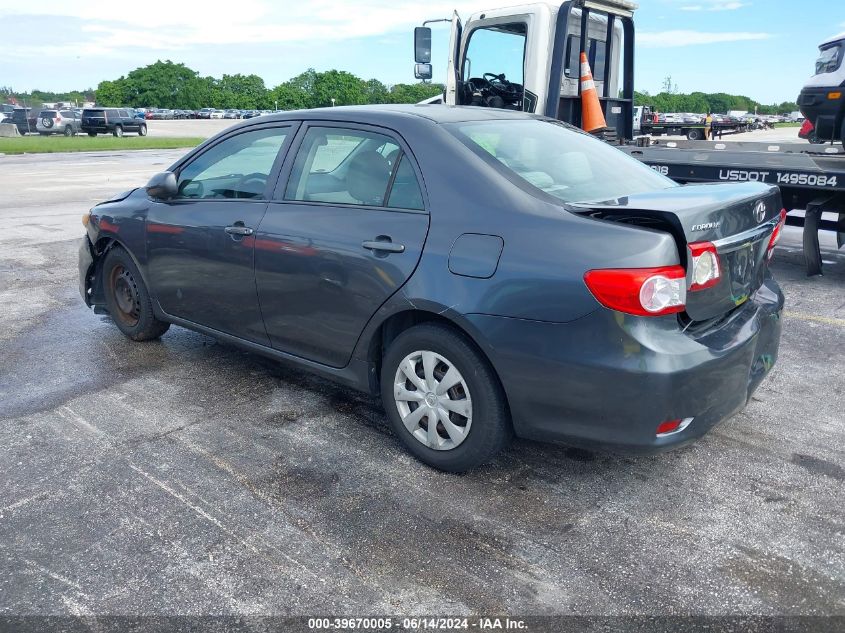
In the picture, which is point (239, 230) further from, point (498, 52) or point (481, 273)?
point (498, 52)

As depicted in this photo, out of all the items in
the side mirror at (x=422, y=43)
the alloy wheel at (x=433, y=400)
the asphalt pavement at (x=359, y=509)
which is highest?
the side mirror at (x=422, y=43)

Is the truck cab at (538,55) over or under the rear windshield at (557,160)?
over

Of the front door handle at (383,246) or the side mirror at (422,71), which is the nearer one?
the front door handle at (383,246)

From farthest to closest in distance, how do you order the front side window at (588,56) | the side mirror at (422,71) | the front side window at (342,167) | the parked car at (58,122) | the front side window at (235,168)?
the parked car at (58,122) → the side mirror at (422,71) → the front side window at (588,56) → the front side window at (235,168) → the front side window at (342,167)

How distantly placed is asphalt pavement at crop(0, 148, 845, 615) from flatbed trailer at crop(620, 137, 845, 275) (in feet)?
7.74

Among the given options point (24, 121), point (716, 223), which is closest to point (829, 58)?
point (716, 223)

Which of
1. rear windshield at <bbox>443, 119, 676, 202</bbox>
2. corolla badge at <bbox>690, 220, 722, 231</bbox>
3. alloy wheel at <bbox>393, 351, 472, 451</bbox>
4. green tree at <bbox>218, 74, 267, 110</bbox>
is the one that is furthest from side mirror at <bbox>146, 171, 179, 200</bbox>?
green tree at <bbox>218, 74, 267, 110</bbox>

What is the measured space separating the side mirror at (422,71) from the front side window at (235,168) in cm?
423

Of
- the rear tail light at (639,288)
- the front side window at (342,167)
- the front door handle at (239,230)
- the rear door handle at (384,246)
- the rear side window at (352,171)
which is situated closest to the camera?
the rear tail light at (639,288)

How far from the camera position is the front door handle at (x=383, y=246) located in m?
3.39

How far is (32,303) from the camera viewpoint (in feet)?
21.4

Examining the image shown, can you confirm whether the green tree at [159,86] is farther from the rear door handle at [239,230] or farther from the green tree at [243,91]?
the rear door handle at [239,230]

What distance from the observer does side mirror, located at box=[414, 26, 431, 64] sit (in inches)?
318

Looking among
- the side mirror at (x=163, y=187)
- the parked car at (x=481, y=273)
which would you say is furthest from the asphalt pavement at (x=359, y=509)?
the side mirror at (x=163, y=187)
